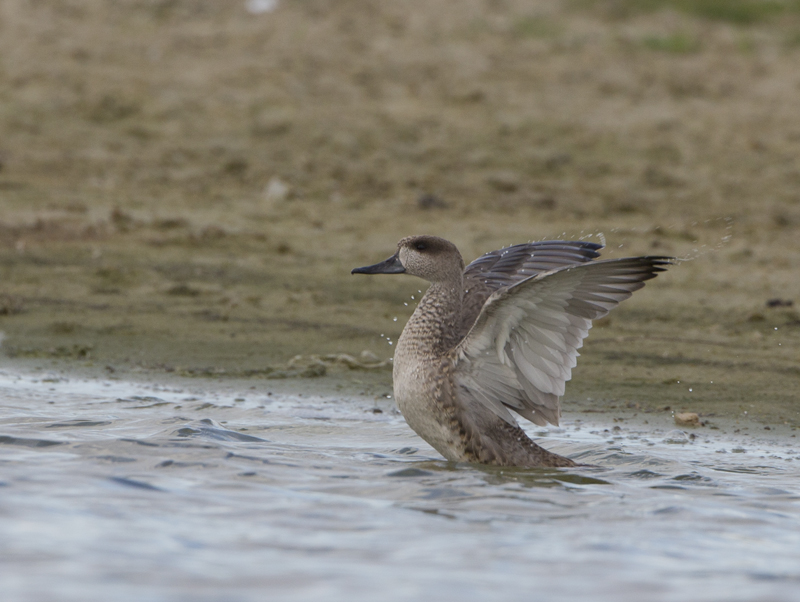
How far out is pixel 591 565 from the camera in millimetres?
4027

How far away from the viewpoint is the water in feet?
12.5

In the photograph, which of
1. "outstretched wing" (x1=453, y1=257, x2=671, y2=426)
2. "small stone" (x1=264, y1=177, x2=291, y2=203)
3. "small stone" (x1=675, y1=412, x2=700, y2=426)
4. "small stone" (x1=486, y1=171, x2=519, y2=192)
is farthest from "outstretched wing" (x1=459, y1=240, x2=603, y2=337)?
"small stone" (x1=486, y1=171, x2=519, y2=192)

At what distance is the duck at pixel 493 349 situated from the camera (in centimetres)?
484

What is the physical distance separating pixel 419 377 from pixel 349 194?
5971 millimetres

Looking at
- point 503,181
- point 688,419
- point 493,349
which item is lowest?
point 688,419

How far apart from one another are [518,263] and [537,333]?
1.20 m

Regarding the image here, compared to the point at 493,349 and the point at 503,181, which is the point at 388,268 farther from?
the point at 503,181

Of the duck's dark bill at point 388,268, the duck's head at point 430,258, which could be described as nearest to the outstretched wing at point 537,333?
the duck's head at point 430,258

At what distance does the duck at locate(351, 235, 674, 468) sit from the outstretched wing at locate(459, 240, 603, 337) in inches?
7.2

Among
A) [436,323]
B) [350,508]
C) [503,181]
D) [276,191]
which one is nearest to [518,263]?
[436,323]

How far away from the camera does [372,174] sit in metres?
11.4

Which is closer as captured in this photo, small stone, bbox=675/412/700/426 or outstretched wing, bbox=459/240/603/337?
outstretched wing, bbox=459/240/603/337

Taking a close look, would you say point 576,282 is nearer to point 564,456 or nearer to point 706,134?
point 564,456

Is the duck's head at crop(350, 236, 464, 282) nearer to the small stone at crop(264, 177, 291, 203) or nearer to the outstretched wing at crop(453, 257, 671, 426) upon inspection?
the outstretched wing at crop(453, 257, 671, 426)
